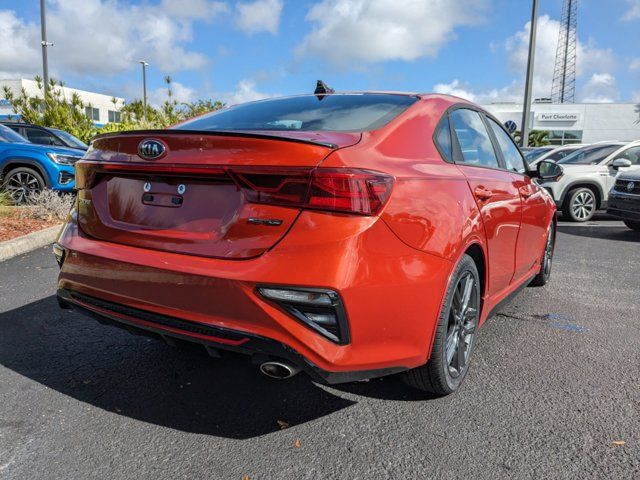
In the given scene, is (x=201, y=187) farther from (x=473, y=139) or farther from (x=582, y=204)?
(x=582, y=204)

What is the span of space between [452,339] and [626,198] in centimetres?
706

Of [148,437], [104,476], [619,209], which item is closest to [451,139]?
[148,437]

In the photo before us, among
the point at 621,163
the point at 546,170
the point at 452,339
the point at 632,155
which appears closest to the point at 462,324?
the point at 452,339

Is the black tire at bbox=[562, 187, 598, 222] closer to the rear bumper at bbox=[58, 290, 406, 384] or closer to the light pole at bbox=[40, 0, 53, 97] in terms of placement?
the rear bumper at bbox=[58, 290, 406, 384]

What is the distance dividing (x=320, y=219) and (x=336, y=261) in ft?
0.57

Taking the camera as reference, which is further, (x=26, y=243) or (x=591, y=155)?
(x=591, y=155)

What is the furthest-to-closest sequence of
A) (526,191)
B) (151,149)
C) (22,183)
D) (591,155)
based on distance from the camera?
(591,155) < (22,183) < (526,191) < (151,149)

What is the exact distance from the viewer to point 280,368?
2.18 meters

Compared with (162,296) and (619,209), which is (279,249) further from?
(619,209)

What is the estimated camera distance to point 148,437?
7.88 ft

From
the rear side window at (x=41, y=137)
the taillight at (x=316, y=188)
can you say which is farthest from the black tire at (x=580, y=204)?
the rear side window at (x=41, y=137)

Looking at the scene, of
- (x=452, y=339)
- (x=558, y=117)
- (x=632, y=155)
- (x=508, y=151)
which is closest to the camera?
(x=452, y=339)

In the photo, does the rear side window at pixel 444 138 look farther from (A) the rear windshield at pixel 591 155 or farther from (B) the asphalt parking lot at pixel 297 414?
(A) the rear windshield at pixel 591 155

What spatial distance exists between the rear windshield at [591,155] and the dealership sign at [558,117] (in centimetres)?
3361
